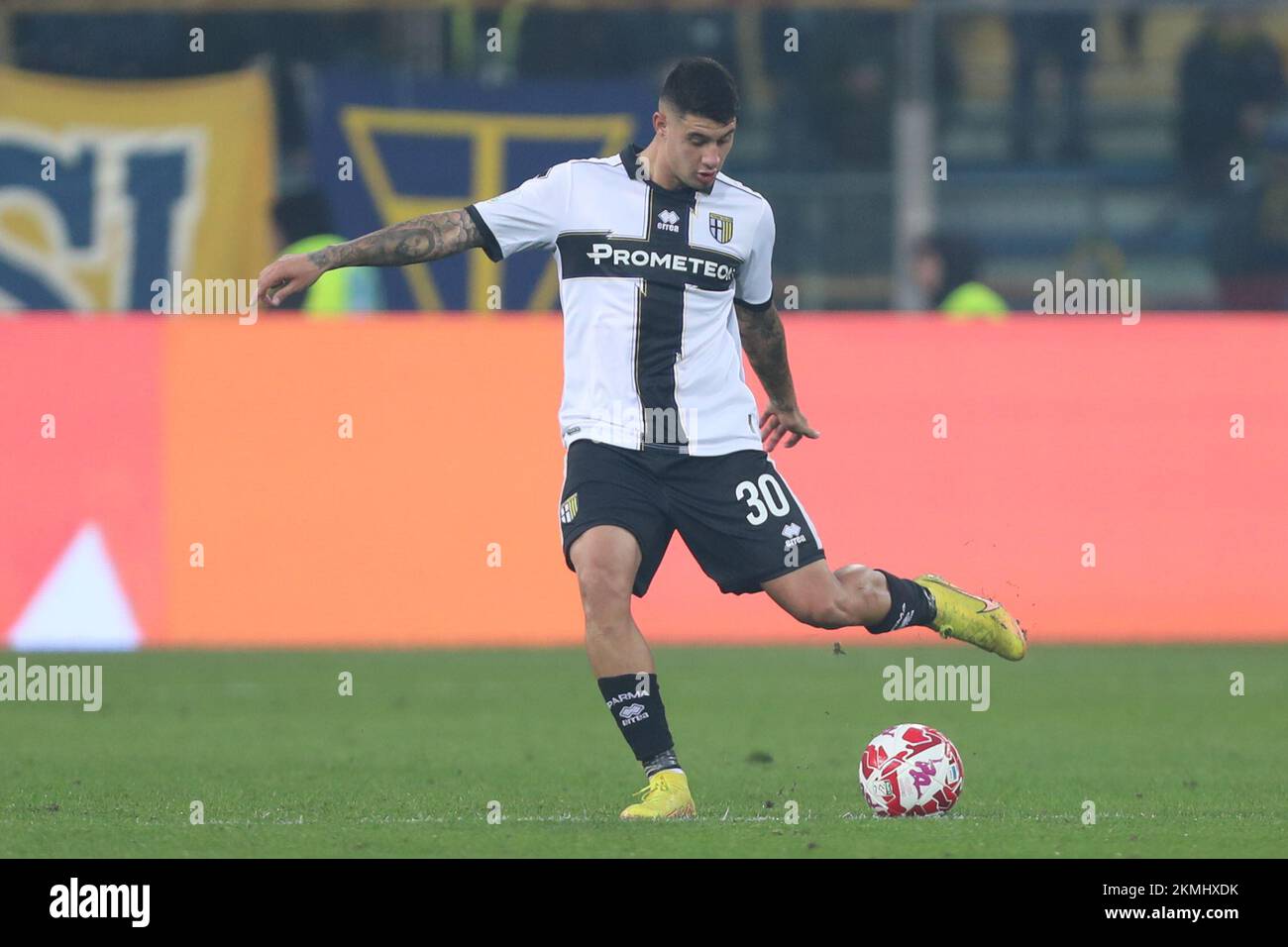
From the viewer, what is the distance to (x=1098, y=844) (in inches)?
255

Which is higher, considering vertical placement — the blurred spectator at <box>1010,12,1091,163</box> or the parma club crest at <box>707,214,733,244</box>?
the blurred spectator at <box>1010,12,1091,163</box>

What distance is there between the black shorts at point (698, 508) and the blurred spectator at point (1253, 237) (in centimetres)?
1154

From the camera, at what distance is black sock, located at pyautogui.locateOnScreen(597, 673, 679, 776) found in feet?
23.5

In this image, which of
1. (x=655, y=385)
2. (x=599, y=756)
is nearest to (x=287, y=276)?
(x=655, y=385)


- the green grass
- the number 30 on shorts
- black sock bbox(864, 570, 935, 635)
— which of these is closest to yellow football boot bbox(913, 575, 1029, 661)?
black sock bbox(864, 570, 935, 635)

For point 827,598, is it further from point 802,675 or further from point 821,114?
point 821,114

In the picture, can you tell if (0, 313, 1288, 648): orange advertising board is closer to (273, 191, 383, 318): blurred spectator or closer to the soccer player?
(273, 191, 383, 318): blurred spectator

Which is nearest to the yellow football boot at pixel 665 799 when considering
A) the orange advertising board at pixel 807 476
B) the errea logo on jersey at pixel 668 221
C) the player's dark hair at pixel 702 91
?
the errea logo on jersey at pixel 668 221

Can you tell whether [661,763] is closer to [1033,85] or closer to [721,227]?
[721,227]

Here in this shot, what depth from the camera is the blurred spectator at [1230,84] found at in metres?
18.5

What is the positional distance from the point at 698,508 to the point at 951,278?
9509 millimetres

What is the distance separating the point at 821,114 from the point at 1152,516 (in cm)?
703

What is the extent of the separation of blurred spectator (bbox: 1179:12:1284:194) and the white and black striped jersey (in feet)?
39.5

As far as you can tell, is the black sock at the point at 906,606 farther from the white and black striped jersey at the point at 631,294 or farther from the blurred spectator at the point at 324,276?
the blurred spectator at the point at 324,276
